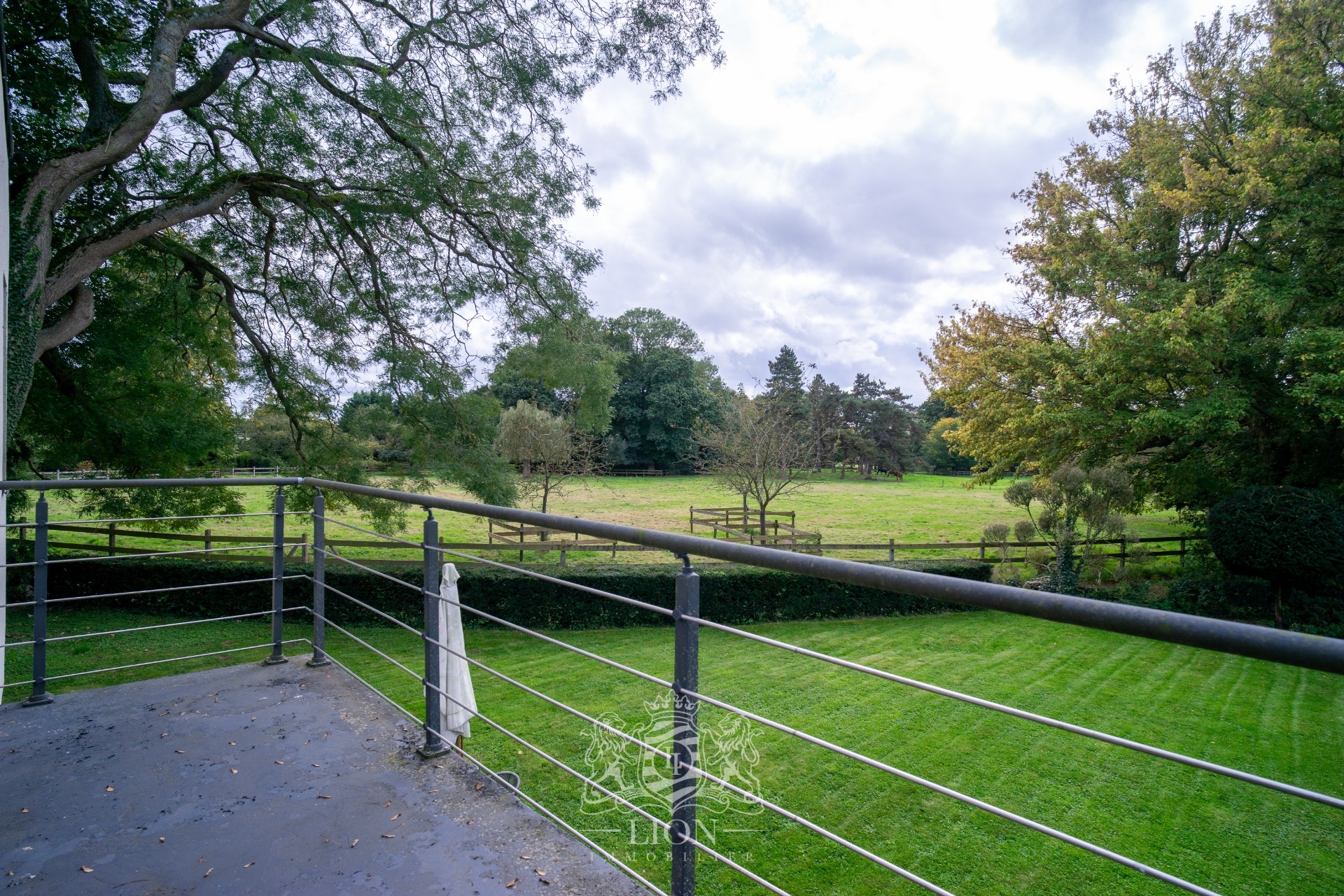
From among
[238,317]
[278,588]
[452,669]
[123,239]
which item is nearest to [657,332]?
[238,317]

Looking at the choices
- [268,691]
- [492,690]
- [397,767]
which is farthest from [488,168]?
[397,767]

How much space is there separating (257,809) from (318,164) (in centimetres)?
748

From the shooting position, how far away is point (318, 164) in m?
7.53

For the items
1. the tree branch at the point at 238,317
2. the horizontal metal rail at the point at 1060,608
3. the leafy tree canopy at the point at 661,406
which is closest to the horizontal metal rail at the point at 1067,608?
the horizontal metal rail at the point at 1060,608

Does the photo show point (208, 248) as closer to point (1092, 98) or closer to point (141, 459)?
point (141, 459)

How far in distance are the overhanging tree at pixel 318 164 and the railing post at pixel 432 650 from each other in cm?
559

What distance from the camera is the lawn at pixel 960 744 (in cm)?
413

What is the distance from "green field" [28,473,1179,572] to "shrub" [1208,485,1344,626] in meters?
5.61

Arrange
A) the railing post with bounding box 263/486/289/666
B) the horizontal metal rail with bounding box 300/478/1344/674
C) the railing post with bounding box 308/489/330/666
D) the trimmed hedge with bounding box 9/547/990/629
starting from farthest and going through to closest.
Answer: the trimmed hedge with bounding box 9/547/990/629
the railing post with bounding box 263/486/289/666
the railing post with bounding box 308/489/330/666
the horizontal metal rail with bounding box 300/478/1344/674

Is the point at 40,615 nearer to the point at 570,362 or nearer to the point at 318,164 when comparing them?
the point at 570,362

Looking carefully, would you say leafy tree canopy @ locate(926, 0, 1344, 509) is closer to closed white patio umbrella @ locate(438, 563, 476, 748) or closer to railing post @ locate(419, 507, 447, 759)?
closed white patio umbrella @ locate(438, 563, 476, 748)

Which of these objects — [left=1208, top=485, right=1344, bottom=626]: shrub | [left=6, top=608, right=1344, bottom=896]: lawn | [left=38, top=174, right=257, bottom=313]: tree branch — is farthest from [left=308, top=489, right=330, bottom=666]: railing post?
[left=1208, top=485, right=1344, bottom=626]: shrub

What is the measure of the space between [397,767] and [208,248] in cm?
906

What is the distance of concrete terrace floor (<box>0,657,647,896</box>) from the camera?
5.45ft
